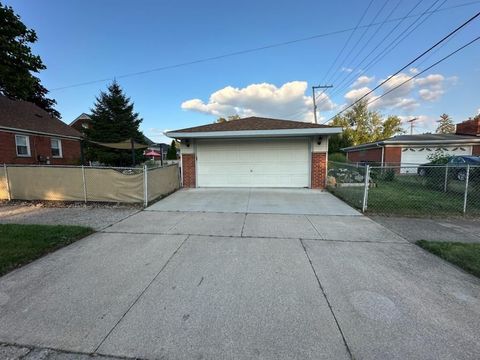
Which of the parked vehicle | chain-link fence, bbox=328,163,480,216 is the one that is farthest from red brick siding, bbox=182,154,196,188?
the parked vehicle

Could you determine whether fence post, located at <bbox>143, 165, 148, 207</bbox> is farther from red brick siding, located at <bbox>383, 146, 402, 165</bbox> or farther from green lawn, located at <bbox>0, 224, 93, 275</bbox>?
red brick siding, located at <bbox>383, 146, 402, 165</bbox>

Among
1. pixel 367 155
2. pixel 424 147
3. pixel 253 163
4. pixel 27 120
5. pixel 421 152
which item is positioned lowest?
pixel 253 163

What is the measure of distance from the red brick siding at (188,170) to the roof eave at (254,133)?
40.7 inches

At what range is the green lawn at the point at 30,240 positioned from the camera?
11.4 feet

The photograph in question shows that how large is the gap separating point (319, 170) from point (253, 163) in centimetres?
284

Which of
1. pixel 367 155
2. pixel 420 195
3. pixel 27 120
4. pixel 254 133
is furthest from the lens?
pixel 367 155

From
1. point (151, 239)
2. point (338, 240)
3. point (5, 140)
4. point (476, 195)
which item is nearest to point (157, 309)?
point (151, 239)

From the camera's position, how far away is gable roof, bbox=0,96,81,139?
44.0 ft

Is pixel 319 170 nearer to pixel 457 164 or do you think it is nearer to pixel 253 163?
pixel 253 163

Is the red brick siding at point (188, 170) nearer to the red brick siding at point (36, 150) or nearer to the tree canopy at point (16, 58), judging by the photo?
the tree canopy at point (16, 58)

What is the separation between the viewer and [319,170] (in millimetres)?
10031

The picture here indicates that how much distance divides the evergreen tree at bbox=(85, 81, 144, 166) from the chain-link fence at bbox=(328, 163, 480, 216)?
58.0ft

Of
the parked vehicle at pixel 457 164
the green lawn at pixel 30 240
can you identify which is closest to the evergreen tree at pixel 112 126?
the green lawn at pixel 30 240

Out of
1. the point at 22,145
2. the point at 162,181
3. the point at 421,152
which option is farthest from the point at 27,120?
the point at 421,152
